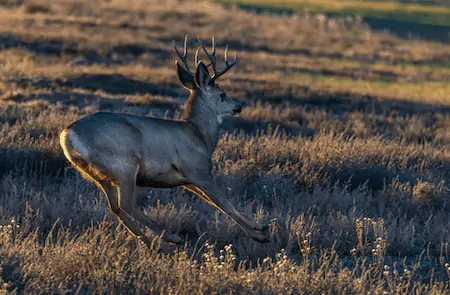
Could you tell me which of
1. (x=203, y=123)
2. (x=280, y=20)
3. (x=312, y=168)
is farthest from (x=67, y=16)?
(x=203, y=123)

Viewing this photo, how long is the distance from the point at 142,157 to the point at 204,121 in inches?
41.0

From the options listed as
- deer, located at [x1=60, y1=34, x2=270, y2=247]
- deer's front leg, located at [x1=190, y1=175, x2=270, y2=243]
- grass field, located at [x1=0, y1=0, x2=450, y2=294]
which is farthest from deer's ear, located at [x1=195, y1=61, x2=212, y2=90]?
grass field, located at [x1=0, y1=0, x2=450, y2=294]

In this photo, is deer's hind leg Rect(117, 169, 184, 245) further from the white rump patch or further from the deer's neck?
the deer's neck

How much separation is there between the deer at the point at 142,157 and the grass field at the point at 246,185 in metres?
0.32

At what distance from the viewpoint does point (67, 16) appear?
127 ft

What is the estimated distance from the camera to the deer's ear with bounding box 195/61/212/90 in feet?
28.5

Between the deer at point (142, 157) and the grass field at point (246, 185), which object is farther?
the deer at point (142, 157)

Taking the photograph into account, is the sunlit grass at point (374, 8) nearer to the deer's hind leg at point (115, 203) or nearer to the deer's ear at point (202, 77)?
the deer's ear at point (202, 77)

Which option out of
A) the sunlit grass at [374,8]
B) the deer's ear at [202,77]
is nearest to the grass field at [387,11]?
the sunlit grass at [374,8]

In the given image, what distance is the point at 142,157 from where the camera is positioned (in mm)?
7898

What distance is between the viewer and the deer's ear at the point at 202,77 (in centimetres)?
870

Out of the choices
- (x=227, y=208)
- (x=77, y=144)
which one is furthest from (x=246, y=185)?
(x=77, y=144)

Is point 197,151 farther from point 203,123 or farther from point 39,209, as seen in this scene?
point 39,209

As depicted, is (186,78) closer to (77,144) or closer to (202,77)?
(202,77)
